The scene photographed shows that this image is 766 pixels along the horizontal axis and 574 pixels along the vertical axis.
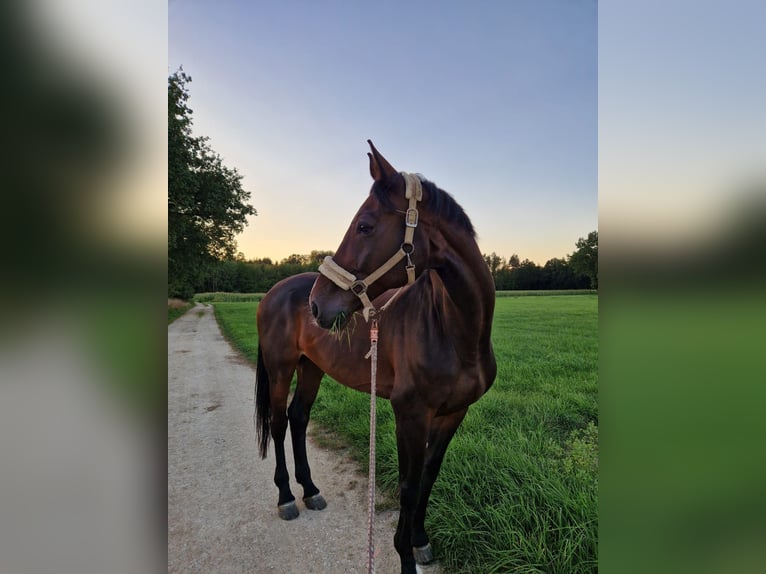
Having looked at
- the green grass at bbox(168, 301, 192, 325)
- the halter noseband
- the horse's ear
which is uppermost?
the horse's ear

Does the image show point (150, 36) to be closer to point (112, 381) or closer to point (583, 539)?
point (112, 381)

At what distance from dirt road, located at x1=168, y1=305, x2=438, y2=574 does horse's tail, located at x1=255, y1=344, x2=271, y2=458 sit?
424mm

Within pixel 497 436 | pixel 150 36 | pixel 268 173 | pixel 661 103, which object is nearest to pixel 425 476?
pixel 497 436

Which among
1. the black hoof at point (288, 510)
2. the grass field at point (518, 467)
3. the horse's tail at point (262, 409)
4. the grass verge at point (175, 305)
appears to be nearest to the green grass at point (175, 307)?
the grass verge at point (175, 305)

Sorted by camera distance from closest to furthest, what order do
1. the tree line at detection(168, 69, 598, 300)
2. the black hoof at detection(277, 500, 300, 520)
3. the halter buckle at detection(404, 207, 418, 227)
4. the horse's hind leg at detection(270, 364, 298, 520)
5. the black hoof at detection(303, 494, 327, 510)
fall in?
the halter buckle at detection(404, 207, 418, 227) < the tree line at detection(168, 69, 598, 300) < the black hoof at detection(277, 500, 300, 520) < the black hoof at detection(303, 494, 327, 510) < the horse's hind leg at detection(270, 364, 298, 520)

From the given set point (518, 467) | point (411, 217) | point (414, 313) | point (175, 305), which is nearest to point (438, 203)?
point (411, 217)

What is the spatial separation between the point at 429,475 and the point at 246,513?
6.28ft

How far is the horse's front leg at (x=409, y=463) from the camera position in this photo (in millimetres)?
2266

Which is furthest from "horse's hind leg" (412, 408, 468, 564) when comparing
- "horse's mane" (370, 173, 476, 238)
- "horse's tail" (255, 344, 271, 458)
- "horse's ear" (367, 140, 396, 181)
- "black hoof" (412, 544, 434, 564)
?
"horse's tail" (255, 344, 271, 458)

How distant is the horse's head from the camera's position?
1.99 metres

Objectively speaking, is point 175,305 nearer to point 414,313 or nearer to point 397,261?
point 414,313

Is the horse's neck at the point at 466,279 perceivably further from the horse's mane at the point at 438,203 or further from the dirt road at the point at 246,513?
the dirt road at the point at 246,513

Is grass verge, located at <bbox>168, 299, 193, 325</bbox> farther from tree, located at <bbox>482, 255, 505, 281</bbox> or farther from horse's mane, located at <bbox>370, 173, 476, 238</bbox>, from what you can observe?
tree, located at <bbox>482, 255, 505, 281</bbox>

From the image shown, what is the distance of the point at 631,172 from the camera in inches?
41.1
